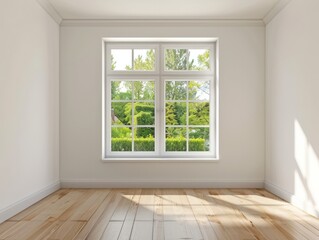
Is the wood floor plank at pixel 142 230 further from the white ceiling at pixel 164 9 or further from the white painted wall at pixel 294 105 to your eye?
the white ceiling at pixel 164 9

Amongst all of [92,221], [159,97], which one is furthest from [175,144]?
[92,221]

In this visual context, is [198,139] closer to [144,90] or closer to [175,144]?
[175,144]

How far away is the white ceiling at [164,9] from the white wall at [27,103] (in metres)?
0.45

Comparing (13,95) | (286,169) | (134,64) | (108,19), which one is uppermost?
(108,19)

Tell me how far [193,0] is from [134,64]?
1.61m

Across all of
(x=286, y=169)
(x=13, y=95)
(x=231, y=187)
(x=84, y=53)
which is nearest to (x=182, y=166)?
(x=231, y=187)

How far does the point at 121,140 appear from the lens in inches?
244

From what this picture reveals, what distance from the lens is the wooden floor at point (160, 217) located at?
3.34m

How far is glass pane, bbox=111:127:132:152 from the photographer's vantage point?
6.19m

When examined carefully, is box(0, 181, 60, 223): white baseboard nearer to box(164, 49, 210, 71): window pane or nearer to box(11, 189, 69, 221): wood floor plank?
box(11, 189, 69, 221): wood floor plank

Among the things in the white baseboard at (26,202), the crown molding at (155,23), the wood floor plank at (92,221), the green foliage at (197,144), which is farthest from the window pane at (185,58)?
the white baseboard at (26,202)

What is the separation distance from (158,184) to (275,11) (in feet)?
10.1

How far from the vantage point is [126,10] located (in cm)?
545

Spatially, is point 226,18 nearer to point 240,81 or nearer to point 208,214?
point 240,81
